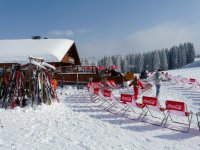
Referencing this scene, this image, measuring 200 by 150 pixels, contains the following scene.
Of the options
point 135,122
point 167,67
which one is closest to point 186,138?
point 135,122

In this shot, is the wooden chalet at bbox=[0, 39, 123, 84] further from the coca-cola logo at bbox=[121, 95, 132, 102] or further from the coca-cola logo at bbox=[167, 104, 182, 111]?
the coca-cola logo at bbox=[167, 104, 182, 111]

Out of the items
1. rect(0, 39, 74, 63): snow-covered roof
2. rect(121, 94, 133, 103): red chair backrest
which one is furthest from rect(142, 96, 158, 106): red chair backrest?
rect(0, 39, 74, 63): snow-covered roof

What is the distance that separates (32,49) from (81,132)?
19.6 m

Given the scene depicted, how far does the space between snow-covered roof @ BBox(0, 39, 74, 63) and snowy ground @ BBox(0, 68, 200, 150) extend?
517 inches

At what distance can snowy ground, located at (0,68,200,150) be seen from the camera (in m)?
6.90

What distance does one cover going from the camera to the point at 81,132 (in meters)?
8.17

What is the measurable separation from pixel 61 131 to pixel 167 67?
93.2 metres

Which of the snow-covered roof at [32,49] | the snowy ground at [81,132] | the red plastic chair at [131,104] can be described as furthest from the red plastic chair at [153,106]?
the snow-covered roof at [32,49]

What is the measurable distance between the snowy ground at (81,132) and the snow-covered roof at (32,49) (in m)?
13.1

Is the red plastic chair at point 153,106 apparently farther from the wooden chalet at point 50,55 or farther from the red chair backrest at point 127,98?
the wooden chalet at point 50,55

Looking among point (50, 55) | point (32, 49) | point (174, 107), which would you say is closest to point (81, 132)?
point (174, 107)

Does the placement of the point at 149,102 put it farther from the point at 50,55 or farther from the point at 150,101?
the point at 50,55

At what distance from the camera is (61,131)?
8227 millimetres

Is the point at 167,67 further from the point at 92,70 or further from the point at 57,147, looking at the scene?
the point at 57,147
